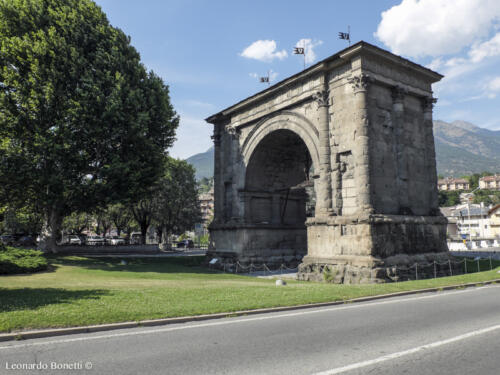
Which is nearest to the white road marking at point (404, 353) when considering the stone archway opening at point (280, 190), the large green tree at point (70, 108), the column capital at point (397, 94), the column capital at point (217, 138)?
the column capital at point (397, 94)

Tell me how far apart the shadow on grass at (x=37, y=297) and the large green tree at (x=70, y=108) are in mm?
10954

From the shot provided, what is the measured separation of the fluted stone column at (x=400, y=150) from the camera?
1738cm

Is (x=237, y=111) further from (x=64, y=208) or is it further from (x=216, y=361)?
(x=216, y=361)

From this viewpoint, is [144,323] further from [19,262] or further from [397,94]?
[397,94]

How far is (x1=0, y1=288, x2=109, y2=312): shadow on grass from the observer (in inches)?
326

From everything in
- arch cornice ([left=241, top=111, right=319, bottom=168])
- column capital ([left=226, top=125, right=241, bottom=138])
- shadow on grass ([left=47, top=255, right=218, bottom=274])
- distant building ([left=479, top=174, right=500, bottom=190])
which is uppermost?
distant building ([left=479, top=174, right=500, bottom=190])

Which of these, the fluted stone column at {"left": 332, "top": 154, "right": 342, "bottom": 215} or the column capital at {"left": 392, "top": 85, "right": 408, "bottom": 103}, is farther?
the column capital at {"left": 392, "top": 85, "right": 408, "bottom": 103}

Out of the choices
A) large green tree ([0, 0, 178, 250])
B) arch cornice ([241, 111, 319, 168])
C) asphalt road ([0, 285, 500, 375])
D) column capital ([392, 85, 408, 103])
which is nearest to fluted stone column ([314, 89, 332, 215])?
arch cornice ([241, 111, 319, 168])

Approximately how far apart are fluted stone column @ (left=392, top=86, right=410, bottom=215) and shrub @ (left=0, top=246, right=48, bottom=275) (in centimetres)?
1754

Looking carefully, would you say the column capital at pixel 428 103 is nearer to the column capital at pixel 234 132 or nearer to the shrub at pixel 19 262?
the column capital at pixel 234 132

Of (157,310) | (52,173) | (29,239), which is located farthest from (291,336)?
(29,239)

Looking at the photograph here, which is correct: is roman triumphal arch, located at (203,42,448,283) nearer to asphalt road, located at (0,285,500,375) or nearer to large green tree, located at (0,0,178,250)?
asphalt road, located at (0,285,500,375)

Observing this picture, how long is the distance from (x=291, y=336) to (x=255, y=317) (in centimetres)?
191

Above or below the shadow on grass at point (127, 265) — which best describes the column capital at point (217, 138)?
above
